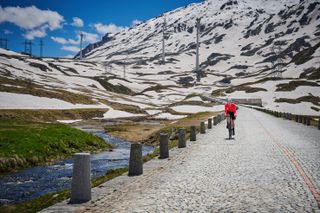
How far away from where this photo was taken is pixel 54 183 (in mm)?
18156

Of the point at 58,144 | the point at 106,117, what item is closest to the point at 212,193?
the point at 58,144

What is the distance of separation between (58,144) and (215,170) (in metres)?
18.4

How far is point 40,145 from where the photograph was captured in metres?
27.1

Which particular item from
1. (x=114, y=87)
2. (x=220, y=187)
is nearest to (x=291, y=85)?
(x=114, y=87)

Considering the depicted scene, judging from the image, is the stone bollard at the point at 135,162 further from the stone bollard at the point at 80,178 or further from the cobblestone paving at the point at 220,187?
the stone bollard at the point at 80,178

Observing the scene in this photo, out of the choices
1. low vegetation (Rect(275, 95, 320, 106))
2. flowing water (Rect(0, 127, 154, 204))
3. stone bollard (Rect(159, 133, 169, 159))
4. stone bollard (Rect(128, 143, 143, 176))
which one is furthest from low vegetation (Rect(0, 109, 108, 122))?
low vegetation (Rect(275, 95, 320, 106))

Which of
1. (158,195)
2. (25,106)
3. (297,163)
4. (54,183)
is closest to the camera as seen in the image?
(158,195)

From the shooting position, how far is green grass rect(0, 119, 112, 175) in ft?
76.8

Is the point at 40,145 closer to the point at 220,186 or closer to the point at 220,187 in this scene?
the point at 220,186

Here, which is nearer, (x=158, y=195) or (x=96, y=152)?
(x=158, y=195)

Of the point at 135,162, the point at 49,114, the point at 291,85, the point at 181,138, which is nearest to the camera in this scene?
the point at 135,162

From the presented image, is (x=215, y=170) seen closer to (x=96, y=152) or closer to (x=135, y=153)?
(x=135, y=153)

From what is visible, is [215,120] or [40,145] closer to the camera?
[40,145]

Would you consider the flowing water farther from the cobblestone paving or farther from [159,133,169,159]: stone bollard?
the cobblestone paving
